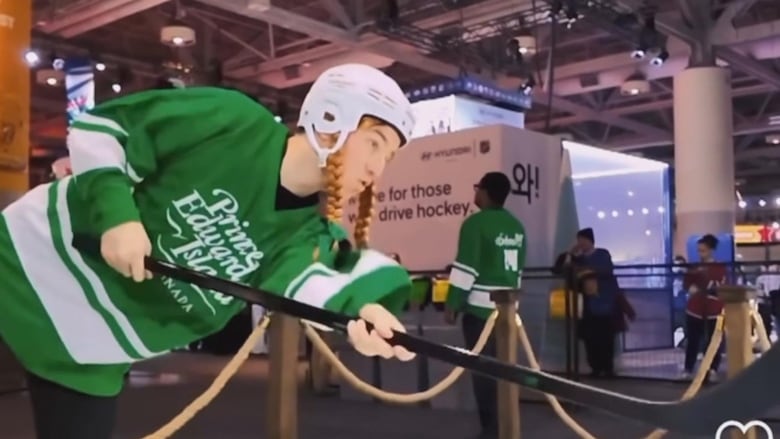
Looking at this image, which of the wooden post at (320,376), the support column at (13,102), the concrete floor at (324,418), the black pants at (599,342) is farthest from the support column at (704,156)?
the support column at (13,102)

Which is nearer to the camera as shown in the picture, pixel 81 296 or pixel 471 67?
pixel 81 296

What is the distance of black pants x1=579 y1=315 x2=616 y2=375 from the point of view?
8.30 meters

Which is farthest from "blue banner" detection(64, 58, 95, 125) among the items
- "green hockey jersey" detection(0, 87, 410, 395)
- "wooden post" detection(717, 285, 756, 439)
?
"green hockey jersey" detection(0, 87, 410, 395)

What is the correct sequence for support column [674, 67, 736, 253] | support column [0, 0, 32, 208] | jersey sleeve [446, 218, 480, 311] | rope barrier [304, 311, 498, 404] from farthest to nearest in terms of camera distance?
support column [674, 67, 736, 253] → support column [0, 0, 32, 208] → jersey sleeve [446, 218, 480, 311] → rope barrier [304, 311, 498, 404]

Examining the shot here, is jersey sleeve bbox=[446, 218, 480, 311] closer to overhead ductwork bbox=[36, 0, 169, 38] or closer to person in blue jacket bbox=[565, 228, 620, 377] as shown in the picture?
person in blue jacket bbox=[565, 228, 620, 377]

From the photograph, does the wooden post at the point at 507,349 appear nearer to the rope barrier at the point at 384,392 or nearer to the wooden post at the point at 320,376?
the rope barrier at the point at 384,392

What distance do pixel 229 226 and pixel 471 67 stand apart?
1383cm

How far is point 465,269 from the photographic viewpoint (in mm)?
5500

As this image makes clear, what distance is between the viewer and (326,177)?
1687mm

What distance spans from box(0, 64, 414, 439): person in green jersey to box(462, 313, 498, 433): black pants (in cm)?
380

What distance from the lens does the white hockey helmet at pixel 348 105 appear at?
64.7 inches

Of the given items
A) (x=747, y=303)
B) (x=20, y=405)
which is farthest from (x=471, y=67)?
(x=747, y=303)

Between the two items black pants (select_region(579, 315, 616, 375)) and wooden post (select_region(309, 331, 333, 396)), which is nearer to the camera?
wooden post (select_region(309, 331, 333, 396))

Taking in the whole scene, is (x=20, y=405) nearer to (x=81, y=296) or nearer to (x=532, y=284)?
(x=532, y=284)
